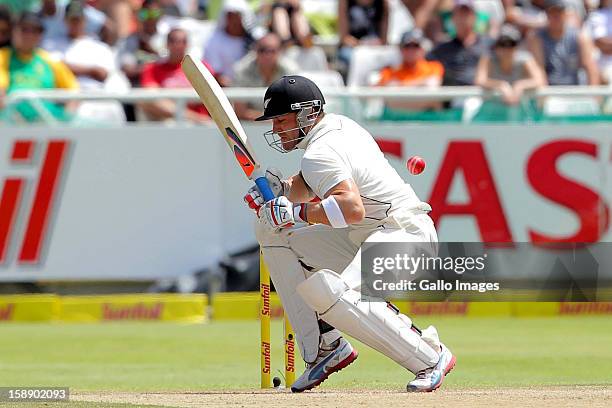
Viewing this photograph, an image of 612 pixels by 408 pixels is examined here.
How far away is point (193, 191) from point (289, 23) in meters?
3.19

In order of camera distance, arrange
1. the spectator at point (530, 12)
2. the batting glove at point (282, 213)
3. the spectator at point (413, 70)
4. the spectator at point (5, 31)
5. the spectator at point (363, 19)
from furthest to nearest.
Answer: the spectator at point (363, 19), the spectator at point (530, 12), the spectator at point (5, 31), the spectator at point (413, 70), the batting glove at point (282, 213)

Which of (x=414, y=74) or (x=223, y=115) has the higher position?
(x=223, y=115)

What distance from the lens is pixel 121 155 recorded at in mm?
12789

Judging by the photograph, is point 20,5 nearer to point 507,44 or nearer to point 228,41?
point 228,41

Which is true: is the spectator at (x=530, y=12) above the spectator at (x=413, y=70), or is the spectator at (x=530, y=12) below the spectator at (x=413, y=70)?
above

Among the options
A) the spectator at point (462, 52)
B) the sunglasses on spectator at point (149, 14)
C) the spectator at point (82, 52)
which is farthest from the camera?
the sunglasses on spectator at point (149, 14)

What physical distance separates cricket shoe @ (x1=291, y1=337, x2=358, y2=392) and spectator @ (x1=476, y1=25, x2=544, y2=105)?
5.85m

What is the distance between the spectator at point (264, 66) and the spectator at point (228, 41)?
63 cm

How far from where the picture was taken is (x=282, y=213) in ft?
23.1

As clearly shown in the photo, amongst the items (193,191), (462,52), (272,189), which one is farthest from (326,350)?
(462,52)

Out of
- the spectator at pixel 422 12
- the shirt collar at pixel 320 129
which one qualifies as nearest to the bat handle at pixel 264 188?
the shirt collar at pixel 320 129

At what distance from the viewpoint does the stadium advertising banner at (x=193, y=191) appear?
41.4 ft

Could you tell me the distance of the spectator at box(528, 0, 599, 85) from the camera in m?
14.0

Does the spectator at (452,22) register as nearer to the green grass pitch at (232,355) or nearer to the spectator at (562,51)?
the spectator at (562,51)
